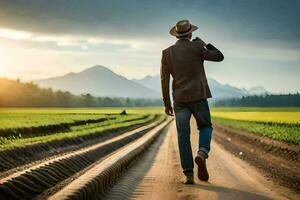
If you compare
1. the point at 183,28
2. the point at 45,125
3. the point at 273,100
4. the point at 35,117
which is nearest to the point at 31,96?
the point at 35,117

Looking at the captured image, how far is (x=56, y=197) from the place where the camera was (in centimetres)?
625

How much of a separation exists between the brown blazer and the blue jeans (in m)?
0.14

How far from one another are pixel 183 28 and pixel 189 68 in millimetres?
632

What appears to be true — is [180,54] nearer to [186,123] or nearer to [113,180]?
[186,123]

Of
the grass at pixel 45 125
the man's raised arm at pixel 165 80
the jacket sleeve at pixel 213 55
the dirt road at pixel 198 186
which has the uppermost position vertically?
the jacket sleeve at pixel 213 55

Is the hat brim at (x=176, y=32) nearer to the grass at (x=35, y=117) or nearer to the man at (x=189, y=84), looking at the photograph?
the man at (x=189, y=84)

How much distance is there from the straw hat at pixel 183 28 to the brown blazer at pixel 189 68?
4.6 inches

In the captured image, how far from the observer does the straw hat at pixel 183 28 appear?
30.7ft

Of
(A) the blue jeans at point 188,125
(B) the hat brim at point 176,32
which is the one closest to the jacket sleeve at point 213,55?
(B) the hat brim at point 176,32

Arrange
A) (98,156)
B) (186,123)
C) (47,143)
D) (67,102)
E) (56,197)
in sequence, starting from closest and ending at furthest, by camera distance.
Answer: (56,197) < (186,123) < (98,156) < (47,143) < (67,102)

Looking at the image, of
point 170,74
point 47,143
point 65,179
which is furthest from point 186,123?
point 47,143

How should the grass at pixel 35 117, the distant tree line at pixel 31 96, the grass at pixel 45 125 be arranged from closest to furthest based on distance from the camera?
the grass at pixel 45 125
the grass at pixel 35 117
the distant tree line at pixel 31 96

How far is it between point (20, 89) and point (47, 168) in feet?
362

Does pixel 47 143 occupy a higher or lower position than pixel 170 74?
lower
